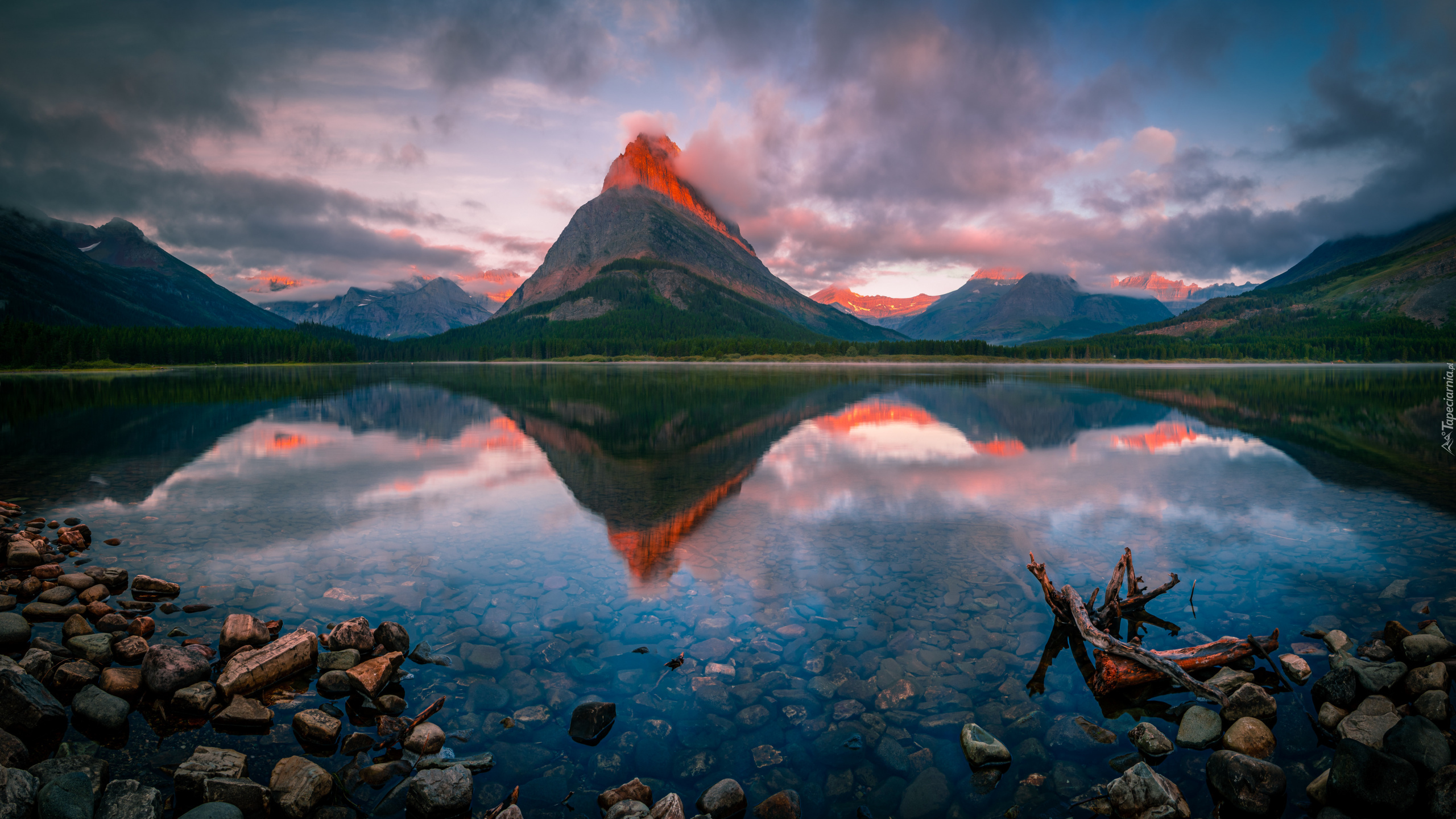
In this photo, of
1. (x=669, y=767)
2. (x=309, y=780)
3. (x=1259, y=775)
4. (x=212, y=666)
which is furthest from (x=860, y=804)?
(x=212, y=666)

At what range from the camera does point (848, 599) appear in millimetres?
13625

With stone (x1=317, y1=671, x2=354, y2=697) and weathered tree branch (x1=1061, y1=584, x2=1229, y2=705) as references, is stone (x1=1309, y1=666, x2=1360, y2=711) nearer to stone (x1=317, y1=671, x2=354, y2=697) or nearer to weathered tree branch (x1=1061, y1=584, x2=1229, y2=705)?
weathered tree branch (x1=1061, y1=584, x2=1229, y2=705)

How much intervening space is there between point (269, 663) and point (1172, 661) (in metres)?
14.4

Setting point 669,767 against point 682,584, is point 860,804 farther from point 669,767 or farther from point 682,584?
point 682,584

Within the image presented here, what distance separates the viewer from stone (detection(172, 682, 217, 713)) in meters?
9.12

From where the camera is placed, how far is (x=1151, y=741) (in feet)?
28.4

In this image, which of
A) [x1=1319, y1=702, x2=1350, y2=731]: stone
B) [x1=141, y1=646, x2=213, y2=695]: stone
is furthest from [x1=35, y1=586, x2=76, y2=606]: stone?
[x1=1319, y1=702, x2=1350, y2=731]: stone

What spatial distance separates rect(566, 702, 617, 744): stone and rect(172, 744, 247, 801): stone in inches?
155

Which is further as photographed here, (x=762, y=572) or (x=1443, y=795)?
(x=762, y=572)

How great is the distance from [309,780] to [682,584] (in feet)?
26.4

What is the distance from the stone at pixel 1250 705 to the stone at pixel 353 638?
13.6 m

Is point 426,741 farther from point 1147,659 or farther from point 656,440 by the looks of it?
point 656,440

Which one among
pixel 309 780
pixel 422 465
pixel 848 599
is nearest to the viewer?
pixel 309 780

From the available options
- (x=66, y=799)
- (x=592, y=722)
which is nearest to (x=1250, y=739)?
(x=592, y=722)
